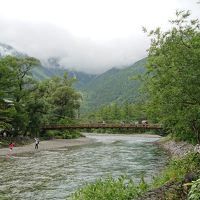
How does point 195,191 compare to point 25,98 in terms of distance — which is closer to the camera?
point 195,191

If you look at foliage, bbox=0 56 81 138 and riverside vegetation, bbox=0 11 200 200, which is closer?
riverside vegetation, bbox=0 11 200 200

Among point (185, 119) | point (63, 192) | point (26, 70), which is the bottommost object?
point (63, 192)

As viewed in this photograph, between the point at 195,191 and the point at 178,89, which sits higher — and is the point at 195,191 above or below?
below

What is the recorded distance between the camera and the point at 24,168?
124 ft

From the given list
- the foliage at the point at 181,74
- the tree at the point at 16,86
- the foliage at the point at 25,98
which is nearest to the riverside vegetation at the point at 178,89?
the foliage at the point at 181,74

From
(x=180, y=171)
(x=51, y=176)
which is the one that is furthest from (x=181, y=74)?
(x=51, y=176)

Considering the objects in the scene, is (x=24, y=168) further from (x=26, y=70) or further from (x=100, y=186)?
(x=26, y=70)

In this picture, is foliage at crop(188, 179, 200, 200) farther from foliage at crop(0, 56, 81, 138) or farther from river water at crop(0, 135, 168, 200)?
foliage at crop(0, 56, 81, 138)

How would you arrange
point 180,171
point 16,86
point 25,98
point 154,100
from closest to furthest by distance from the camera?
point 180,171, point 154,100, point 16,86, point 25,98

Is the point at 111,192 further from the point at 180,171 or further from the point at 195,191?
the point at 195,191

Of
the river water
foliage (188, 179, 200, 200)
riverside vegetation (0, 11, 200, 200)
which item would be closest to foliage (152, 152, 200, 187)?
riverside vegetation (0, 11, 200, 200)

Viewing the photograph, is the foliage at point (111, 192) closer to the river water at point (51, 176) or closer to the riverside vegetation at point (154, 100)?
the riverside vegetation at point (154, 100)

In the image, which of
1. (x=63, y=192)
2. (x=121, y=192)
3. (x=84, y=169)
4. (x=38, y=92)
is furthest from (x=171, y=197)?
(x=38, y=92)

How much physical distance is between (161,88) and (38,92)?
6098 centimetres
